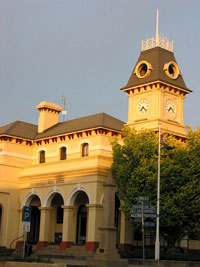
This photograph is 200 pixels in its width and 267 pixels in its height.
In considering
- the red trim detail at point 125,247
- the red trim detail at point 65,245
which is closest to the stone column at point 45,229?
the red trim detail at point 65,245

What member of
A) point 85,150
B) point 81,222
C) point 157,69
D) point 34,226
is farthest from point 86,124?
point 34,226

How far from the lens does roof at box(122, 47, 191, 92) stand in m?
47.4

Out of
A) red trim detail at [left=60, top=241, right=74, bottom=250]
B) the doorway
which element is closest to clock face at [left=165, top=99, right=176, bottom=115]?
the doorway

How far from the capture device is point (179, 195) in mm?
37406

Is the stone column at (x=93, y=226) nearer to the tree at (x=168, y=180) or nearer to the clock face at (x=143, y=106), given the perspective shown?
the tree at (x=168, y=180)

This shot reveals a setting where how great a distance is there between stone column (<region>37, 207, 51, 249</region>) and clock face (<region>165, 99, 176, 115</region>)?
48.9 feet

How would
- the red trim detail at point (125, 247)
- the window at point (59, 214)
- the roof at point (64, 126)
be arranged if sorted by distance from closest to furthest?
1. the red trim detail at point (125, 247)
2. the roof at point (64, 126)
3. the window at point (59, 214)

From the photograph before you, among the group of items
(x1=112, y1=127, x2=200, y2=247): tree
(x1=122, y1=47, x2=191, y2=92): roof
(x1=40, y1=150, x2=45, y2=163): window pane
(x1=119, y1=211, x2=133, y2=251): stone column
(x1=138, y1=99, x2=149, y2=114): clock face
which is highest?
(x1=122, y1=47, x2=191, y2=92): roof

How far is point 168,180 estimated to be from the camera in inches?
1523

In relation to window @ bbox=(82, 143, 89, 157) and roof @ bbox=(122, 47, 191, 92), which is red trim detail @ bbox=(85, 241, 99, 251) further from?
roof @ bbox=(122, 47, 191, 92)

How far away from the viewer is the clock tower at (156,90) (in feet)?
154

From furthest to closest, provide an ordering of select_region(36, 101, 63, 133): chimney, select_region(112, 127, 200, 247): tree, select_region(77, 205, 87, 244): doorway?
select_region(36, 101, 63, 133): chimney, select_region(77, 205, 87, 244): doorway, select_region(112, 127, 200, 247): tree

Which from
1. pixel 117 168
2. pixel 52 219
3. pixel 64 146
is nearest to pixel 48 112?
pixel 64 146

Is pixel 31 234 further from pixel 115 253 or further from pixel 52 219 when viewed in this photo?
pixel 115 253
